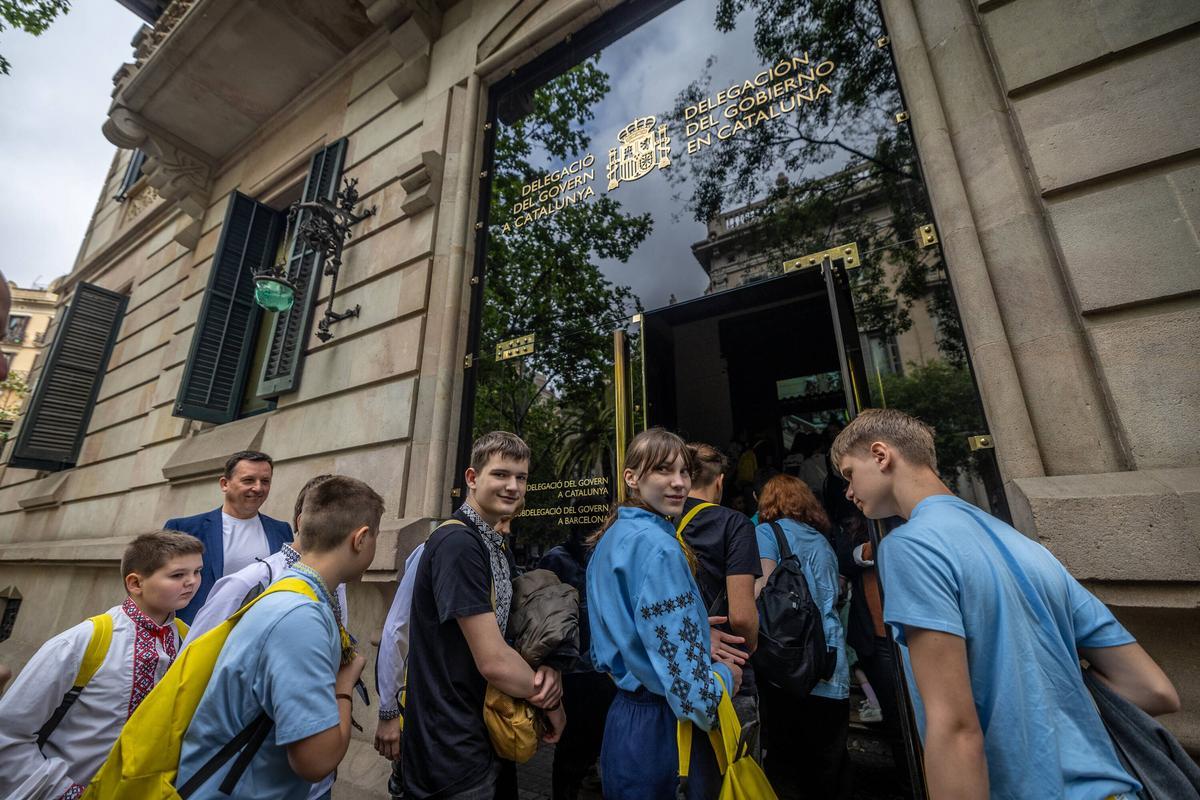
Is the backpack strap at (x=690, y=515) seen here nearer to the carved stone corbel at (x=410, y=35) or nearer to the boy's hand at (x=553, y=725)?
the boy's hand at (x=553, y=725)

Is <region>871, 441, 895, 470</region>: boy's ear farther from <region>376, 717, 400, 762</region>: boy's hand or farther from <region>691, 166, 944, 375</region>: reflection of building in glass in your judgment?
<region>376, 717, 400, 762</region>: boy's hand

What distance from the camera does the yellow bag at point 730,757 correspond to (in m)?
1.64

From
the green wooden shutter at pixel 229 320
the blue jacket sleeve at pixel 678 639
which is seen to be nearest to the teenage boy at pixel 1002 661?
the blue jacket sleeve at pixel 678 639

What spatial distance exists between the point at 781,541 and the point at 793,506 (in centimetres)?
29

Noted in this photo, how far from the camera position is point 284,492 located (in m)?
5.25

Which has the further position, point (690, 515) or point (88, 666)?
point (690, 515)

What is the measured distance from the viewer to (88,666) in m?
2.09

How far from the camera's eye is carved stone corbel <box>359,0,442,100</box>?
609 centimetres

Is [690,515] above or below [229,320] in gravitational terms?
below

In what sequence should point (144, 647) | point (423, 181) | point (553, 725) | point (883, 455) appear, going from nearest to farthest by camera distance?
point (883, 455) < point (553, 725) < point (144, 647) < point (423, 181)

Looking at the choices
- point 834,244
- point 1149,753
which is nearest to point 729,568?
point 1149,753

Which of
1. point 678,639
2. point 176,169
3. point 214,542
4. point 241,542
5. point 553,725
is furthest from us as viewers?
point 176,169

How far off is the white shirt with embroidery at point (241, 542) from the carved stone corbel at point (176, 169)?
26.2 ft

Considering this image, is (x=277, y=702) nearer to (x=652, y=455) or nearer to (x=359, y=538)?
(x=359, y=538)
